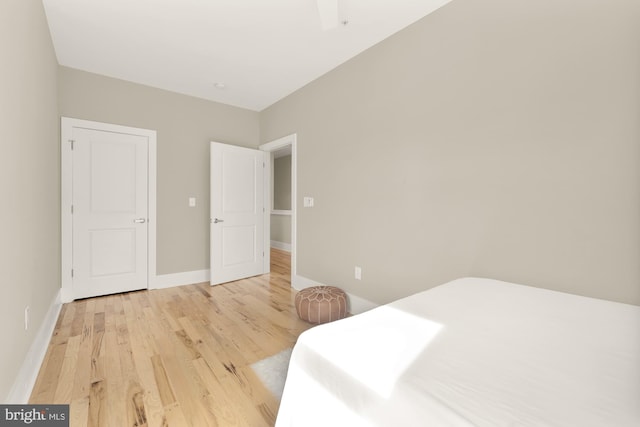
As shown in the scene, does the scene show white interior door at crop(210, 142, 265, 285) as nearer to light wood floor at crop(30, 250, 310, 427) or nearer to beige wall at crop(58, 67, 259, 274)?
beige wall at crop(58, 67, 259, 274)

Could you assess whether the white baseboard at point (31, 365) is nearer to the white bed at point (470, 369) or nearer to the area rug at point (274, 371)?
the area rug at point (274, 371)

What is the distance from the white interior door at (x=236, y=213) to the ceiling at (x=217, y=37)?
1.01 meters

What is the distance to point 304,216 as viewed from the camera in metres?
3.49

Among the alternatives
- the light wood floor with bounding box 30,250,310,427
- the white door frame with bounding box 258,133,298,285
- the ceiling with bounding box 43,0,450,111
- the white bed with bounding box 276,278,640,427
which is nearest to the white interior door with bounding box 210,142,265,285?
the white door frame with bounding box 258,133,298,285

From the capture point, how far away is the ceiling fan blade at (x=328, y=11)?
1.79 meters

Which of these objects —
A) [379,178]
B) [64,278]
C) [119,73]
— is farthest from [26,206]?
[379,178]

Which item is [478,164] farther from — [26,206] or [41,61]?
[41,61]

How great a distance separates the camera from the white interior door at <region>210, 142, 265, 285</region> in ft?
12.4

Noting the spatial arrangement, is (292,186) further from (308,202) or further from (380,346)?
(380,346)

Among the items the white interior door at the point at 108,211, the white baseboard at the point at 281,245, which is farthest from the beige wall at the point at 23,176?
the white baseboard at the point at 281,245

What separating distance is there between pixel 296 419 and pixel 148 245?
3394mm

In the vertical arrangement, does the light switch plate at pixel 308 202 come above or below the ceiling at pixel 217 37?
below

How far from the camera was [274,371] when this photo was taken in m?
1.83

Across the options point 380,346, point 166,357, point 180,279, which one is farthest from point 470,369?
point 180,279
